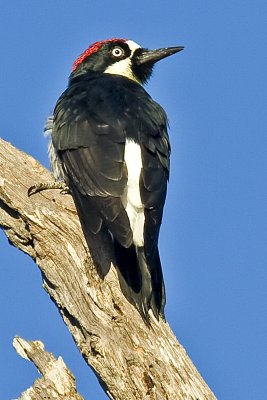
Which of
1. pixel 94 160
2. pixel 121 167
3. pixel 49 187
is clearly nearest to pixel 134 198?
pixel 121 167

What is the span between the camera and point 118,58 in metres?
8.23

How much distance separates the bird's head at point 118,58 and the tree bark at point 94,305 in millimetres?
2041

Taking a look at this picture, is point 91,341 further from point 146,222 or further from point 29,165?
point 29,165

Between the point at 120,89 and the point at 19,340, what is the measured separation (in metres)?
2.71

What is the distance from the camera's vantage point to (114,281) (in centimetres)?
576

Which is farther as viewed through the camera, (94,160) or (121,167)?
(94,160)

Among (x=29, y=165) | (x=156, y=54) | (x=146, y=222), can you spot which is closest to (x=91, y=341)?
(x=146, y=222)

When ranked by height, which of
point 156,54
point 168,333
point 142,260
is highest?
point 156,54

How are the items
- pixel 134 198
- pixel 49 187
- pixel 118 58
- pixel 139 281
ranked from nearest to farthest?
pixel 139 281 → pixel 134 198 → pixel 49 187 → pixel 118 58

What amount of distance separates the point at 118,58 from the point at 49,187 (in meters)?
2.23

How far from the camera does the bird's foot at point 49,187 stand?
6305 mm

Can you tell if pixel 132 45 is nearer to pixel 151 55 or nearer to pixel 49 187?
pixel 151 55

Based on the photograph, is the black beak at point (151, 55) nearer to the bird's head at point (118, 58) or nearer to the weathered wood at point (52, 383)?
the bird's head at point (118, 58)

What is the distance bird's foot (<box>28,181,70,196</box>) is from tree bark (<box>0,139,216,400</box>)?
46 mm
